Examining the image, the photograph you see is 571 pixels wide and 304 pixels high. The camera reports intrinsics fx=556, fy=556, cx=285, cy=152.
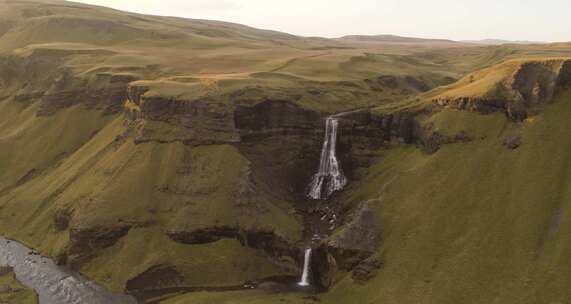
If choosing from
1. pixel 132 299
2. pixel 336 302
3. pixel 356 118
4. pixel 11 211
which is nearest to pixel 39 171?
pixel 11 211

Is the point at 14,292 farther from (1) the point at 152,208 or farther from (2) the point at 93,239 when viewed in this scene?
(1) the point at 152,208

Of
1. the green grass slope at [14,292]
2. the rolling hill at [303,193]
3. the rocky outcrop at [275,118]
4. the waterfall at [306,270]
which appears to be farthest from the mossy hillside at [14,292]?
the rocky outcrop at [275,118]

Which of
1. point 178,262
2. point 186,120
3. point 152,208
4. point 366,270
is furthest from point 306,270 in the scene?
point 186,120

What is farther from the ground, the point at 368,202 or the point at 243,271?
the point at 368,202

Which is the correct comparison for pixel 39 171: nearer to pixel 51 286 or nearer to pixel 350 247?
pixel 51 286

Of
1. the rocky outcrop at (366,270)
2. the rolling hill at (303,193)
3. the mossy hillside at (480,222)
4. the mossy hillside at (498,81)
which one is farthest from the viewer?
the mossy hillside at (498,81)

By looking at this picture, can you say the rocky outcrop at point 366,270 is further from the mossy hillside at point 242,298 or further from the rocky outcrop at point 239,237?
the rocky outcrop at point 239,237
